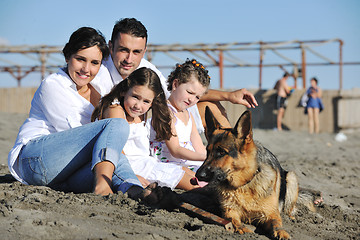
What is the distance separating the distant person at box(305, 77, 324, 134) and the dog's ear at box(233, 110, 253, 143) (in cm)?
1287

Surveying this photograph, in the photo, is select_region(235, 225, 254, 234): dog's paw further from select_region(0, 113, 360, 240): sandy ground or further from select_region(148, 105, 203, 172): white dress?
select_region(148, 105, 203, 172): white dress

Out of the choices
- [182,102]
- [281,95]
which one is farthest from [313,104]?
[182,102]

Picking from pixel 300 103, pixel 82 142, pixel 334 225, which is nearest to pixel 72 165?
pixel 82 142

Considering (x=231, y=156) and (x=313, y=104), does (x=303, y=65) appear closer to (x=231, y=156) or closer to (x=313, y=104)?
(x=313, y=104)

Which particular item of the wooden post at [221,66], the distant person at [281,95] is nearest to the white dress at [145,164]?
the distant person at [281,95]

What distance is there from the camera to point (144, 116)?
15.8ft

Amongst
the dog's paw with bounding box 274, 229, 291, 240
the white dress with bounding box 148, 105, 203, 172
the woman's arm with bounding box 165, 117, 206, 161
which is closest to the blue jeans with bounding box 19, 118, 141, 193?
the woman's arm with bounding box 165, 117, 206, 161

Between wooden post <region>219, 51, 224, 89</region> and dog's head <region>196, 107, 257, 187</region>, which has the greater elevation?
wooden post <region>219, 51, 224, 89</region>

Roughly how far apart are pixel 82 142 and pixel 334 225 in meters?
2.68

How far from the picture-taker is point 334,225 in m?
4.26

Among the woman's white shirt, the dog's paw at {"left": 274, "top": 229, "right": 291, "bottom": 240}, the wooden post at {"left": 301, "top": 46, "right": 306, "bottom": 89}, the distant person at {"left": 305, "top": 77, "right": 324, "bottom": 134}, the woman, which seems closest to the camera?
the dog's paw at {"left": 274, "top": 229, "right": 291, "bottom": 240}

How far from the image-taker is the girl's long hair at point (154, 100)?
14.5 ft

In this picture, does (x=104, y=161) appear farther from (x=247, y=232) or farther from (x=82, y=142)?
(x=247, y=232)

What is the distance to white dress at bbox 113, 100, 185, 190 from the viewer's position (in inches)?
180
